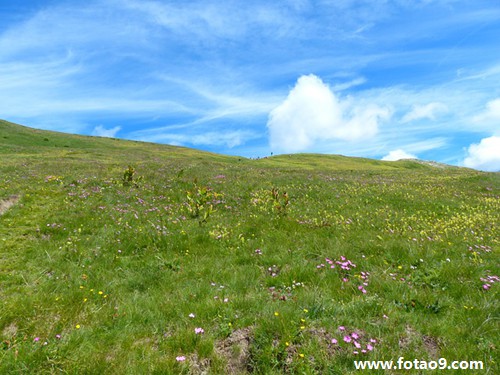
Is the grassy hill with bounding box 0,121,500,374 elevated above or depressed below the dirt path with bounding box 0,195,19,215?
below

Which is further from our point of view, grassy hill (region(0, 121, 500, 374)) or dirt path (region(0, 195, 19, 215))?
dirt path (region(0, 195, 19, 215))

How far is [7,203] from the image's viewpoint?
583 inches

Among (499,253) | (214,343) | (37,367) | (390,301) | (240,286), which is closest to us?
(37,367)

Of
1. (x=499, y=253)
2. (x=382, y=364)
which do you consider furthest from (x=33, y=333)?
(x=499, y=253)

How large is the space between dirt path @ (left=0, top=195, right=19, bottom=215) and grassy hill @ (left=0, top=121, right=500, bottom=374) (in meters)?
0.08

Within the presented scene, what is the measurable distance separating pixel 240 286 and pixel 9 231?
979 cm

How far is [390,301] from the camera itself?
277 inches

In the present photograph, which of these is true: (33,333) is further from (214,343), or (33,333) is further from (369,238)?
(369,238)

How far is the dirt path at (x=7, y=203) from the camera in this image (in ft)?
45.8

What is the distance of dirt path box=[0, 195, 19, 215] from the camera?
13972 mm

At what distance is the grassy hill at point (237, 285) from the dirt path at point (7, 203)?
0.08 meters

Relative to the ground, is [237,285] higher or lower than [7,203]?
lower

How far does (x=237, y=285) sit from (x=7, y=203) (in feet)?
45.0

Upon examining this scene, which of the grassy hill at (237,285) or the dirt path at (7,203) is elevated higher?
the dirt path at (7,203)
